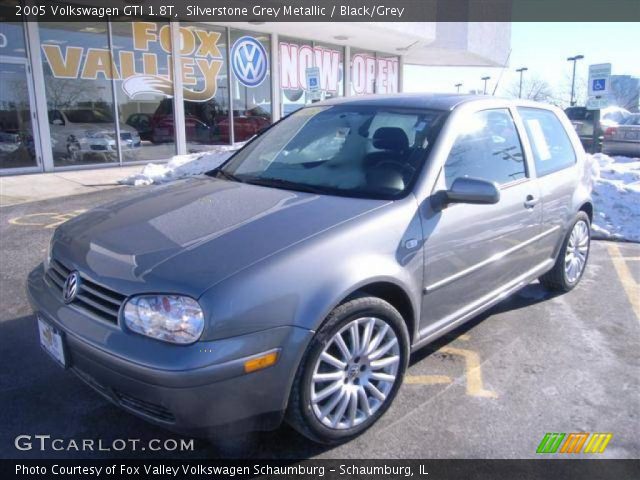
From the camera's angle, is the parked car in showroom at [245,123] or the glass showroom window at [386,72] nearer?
the parked car in showroom at [245,123]

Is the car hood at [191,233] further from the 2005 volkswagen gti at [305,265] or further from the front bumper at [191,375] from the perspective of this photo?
the front bumper at [191,375]

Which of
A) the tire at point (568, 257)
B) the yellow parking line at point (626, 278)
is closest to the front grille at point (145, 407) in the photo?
the tire at point (568, 257)

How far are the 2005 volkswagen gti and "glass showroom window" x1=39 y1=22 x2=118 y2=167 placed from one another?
9551mm

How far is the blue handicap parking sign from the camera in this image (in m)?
11.5

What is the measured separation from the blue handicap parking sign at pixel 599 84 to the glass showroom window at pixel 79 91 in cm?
1090

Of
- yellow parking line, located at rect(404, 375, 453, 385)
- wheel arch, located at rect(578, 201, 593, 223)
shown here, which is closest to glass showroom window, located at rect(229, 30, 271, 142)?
wheel arch, located at rect(578, 201, 593, 223)

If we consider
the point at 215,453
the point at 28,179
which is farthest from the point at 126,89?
the point at 215,453

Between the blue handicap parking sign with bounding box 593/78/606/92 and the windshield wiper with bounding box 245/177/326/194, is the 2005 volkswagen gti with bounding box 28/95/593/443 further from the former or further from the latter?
the blue handicap parking sign with bounding box 593/78/606/92

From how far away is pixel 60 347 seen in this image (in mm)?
2473

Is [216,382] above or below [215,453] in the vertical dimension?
above

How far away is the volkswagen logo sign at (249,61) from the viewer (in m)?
15.5

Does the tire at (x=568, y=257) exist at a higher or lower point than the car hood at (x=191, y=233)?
lower

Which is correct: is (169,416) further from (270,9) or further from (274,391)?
(270,9)

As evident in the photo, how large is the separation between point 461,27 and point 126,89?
1533cm
